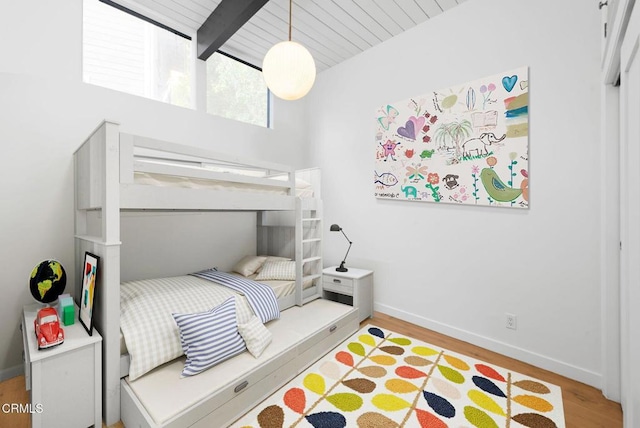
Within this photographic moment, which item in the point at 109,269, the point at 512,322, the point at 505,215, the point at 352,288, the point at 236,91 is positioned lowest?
the point at 512,322

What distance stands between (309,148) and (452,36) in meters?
2.01

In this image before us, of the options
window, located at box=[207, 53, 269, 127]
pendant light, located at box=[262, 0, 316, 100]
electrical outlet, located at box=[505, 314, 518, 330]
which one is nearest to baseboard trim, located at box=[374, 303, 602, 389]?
electrical outlet, located at box=[505, 314, 518, 330]

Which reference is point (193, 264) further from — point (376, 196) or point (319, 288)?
point (376, 196)

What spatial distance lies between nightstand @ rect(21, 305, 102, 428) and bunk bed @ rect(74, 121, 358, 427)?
6 centimetres

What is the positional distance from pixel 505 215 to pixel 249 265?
2.40 metres

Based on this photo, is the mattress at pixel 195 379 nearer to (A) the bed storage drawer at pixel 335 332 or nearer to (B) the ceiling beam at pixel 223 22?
(A) the bed storage drawer at pixel 335 332

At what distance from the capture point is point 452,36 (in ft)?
8.30

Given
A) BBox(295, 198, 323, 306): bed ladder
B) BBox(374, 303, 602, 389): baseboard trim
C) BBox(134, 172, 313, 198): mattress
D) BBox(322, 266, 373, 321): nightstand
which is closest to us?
BBox(134, 172, 313, 198): mattress

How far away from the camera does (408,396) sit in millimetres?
1746

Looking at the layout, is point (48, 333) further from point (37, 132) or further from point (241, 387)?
point (37, 132)

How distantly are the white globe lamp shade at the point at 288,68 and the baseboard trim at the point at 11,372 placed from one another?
2.73 m

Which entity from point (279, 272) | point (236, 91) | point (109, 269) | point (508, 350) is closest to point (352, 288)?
point (279, 272)

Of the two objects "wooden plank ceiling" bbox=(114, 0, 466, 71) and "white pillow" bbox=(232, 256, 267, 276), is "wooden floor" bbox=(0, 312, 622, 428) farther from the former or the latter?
"wooden plank ceiling" bbox=(114, 0, 466, 71)

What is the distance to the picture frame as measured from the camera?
1556 millimetres
